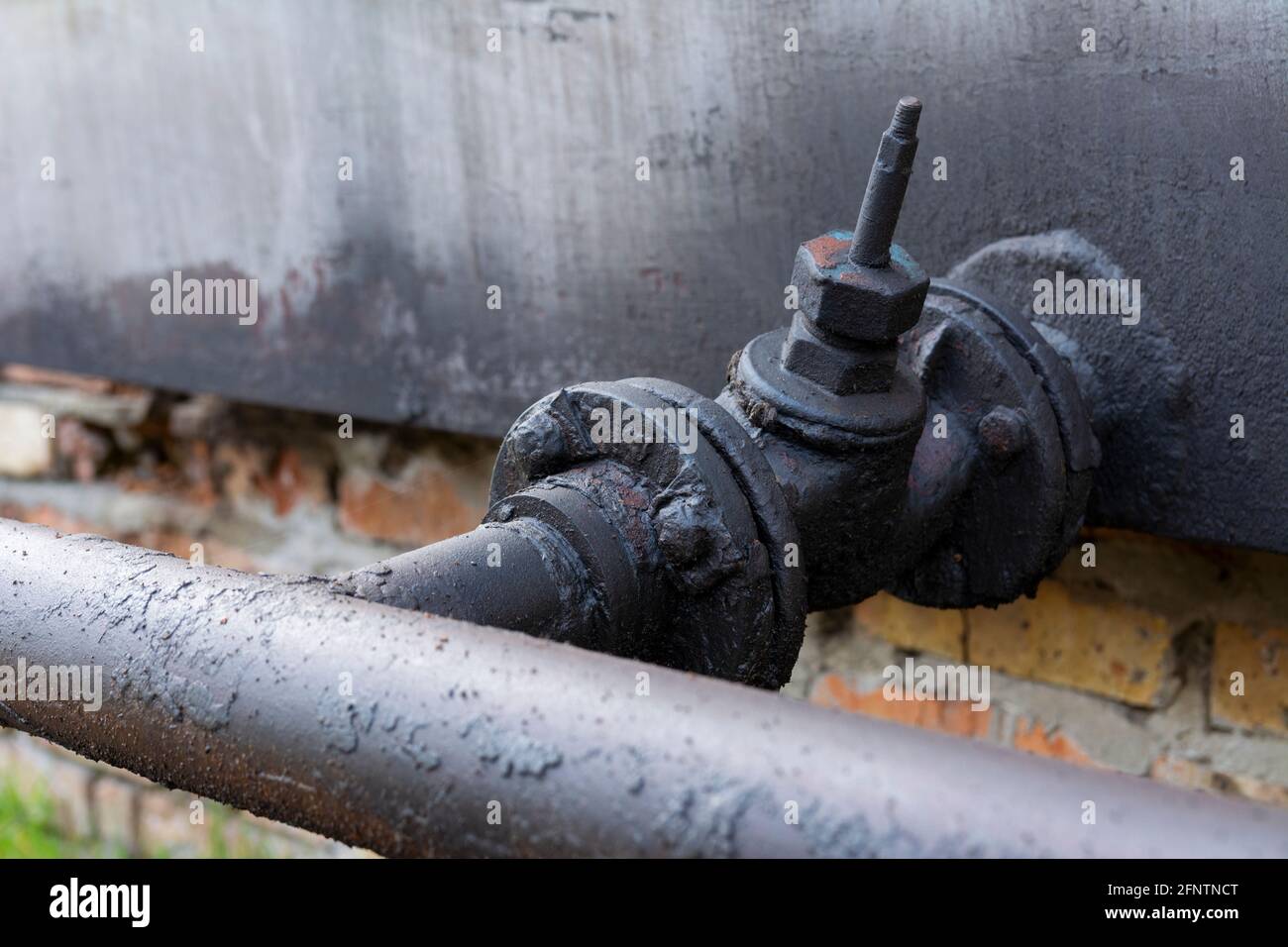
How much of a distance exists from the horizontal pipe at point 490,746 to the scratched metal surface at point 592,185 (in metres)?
0.56

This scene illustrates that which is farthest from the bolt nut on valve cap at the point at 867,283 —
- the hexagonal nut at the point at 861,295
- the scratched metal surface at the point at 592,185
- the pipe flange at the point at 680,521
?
the scratched metal surface at the point at 592,185

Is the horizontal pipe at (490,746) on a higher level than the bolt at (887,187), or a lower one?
lower

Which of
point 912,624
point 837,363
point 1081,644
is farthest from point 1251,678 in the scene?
point 837,363

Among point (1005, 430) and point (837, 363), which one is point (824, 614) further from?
point (837, 363)

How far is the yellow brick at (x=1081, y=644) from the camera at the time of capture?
3.50 feet

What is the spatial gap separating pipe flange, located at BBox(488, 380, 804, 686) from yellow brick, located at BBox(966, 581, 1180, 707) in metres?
0.49

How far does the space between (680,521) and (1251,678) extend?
0.60 meters

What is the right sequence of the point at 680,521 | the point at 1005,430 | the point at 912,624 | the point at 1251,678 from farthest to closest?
1. the point at 912,624
2. the point at 1251,678
3. the point at 1005,430
4. the point at 680,521

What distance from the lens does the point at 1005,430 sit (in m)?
0.83

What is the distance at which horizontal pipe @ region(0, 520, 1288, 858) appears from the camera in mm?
364

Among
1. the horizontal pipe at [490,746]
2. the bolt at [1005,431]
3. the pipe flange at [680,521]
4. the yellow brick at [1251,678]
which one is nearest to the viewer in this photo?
the horizontal pipe at [490,746]

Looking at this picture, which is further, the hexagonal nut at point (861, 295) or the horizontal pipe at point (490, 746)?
the hexagonal nut at point (861, 295)

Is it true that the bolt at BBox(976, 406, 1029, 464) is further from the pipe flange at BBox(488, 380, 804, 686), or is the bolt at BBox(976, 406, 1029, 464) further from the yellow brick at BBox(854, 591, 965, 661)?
the yellow brick at BBox(854, 591, 965, 661)

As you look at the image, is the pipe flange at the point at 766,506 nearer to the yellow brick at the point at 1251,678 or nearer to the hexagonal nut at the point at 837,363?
the hexagonal nut at the point at 837,363
